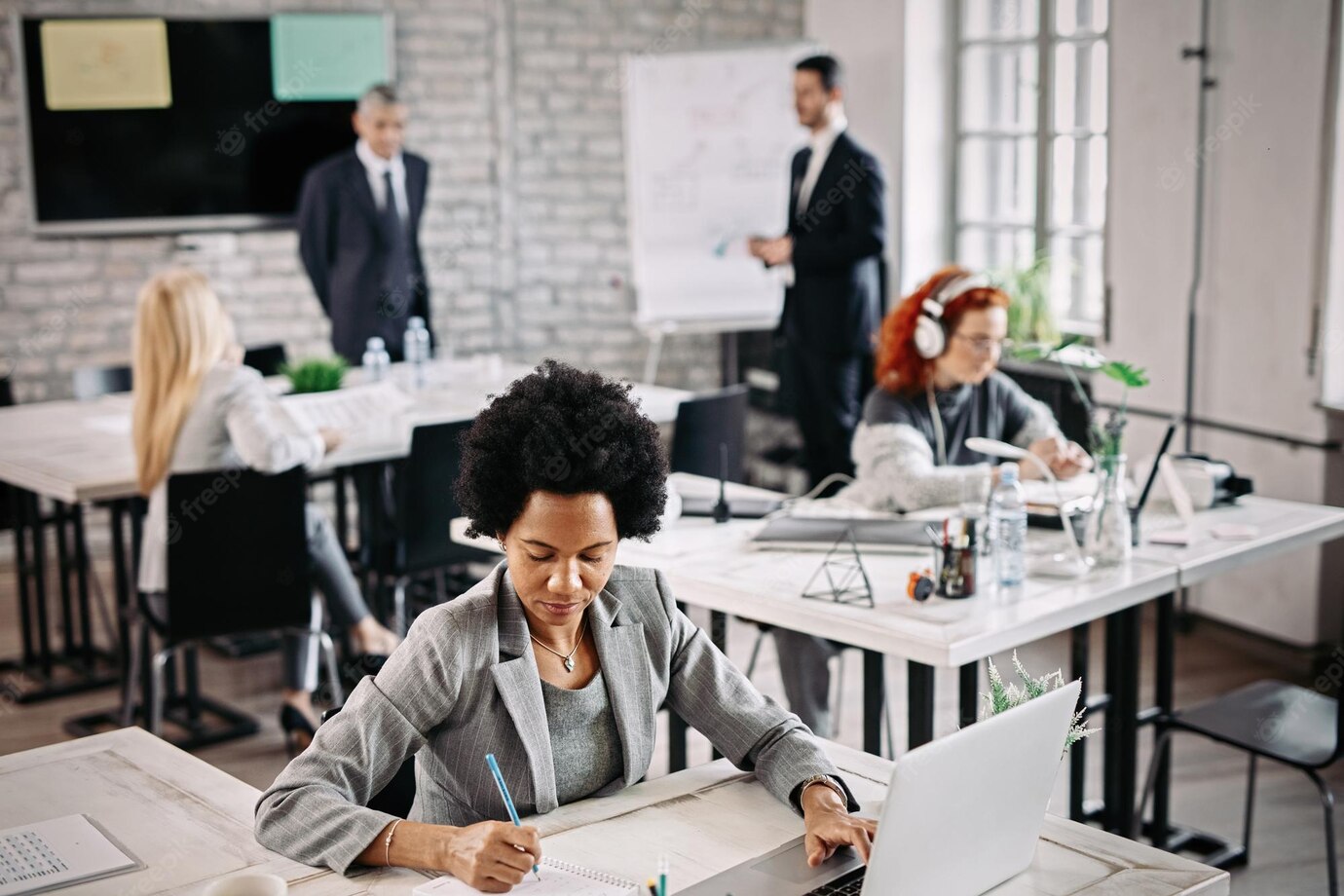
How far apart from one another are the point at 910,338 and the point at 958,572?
3.09ft

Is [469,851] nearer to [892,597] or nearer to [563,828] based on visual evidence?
[563,828]

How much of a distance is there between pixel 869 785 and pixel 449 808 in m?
0.55

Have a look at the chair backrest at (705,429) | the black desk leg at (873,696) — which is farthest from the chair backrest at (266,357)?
the black desk leg at (873,696)

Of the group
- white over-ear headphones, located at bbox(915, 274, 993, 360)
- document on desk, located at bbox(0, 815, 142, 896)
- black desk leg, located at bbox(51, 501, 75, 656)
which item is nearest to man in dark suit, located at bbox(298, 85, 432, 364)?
black desk leg, located at bbox(51, 501, 75, 656)

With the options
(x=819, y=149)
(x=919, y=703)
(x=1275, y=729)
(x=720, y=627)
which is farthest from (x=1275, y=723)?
(x=819, y=149)

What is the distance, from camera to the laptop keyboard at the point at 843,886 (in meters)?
1.73

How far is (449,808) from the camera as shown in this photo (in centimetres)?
197

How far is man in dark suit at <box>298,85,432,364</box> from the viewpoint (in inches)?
231

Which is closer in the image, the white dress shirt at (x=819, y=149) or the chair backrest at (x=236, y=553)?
the chair backrest at (x=236, y=553)

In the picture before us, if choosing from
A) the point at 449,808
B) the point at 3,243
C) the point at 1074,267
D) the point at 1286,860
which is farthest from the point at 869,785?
the point at 3,243

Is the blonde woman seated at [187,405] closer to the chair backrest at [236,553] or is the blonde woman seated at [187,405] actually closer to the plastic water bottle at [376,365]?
the chair backrest at [236,553]

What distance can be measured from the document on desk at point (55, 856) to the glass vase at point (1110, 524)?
1986mm

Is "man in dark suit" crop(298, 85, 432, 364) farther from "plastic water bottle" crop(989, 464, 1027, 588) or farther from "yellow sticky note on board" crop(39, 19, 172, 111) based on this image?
"plastic water bottle" crop(989, 464, 1027, 588)

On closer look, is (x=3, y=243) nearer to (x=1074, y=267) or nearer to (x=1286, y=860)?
(x=1074, y=267)
